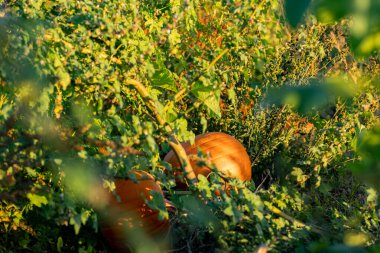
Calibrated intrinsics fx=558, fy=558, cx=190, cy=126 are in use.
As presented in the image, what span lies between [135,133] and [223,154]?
1.29 m

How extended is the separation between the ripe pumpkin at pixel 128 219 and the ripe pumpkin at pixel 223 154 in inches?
25.8

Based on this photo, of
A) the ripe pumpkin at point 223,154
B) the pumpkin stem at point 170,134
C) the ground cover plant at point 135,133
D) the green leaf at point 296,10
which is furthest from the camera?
the ripe pumpkin at point 223,154

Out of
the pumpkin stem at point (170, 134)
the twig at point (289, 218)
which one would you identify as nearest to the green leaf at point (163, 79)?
the pumpkin stem at point (170, 134)

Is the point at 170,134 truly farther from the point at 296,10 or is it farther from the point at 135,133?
the point at 296,10

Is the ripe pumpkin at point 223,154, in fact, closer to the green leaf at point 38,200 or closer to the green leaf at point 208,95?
the green leaf at point 208,95

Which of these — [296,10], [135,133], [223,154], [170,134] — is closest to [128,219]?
[170,134]

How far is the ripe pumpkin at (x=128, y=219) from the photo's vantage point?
119 inches

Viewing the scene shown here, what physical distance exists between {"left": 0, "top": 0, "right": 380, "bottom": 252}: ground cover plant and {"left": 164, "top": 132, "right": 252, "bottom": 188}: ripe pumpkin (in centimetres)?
26

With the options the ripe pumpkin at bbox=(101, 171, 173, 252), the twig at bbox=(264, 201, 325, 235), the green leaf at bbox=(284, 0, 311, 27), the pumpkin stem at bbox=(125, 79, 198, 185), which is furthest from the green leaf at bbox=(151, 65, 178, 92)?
the green leaf at bbox=(284, 0, 311, 27)

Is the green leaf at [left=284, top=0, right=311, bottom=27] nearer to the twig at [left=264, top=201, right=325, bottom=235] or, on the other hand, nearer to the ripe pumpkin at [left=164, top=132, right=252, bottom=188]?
the twig at [left=264, top=201, right=325, bottom=235]

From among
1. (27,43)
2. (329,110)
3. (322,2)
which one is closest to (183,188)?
(329,110)

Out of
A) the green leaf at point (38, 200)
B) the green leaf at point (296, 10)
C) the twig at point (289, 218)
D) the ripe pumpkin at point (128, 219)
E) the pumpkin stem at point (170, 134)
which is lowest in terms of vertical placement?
the ripe pumpkin at point (128, 219)

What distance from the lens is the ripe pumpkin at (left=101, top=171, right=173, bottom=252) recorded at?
119 inches

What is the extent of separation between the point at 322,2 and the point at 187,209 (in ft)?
6.58
